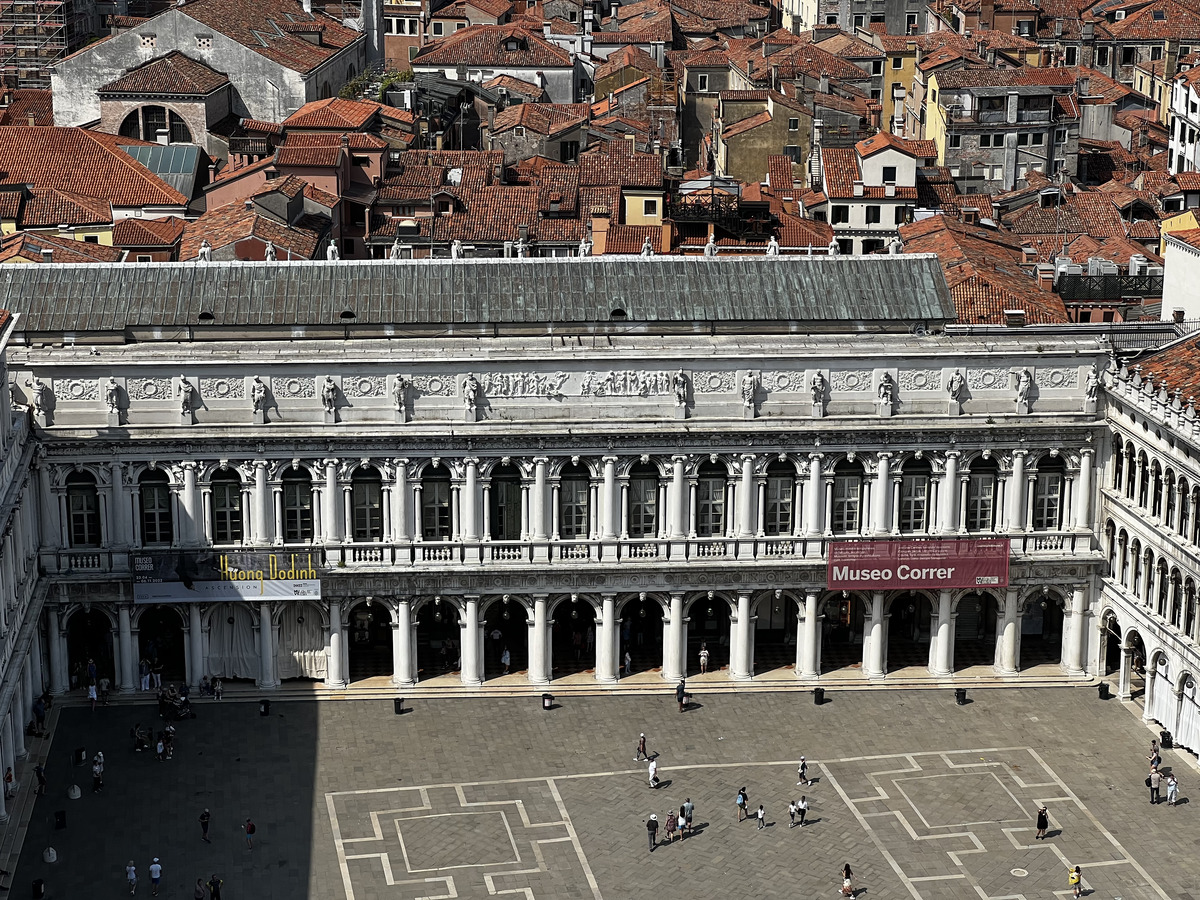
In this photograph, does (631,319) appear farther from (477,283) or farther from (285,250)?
(285,250)

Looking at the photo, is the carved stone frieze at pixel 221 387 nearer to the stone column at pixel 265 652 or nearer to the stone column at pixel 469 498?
the stone column at pixel 265 652

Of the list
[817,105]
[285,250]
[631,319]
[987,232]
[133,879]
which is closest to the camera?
[133,879]

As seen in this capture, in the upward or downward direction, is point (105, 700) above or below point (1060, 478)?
below

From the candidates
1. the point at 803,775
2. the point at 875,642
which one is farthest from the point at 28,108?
the point at 803,775

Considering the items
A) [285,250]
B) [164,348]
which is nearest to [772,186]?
[285,250]

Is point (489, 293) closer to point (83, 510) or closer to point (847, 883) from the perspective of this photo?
point (83, 510)

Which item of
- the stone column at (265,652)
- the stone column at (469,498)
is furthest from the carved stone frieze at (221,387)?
the stone column at (469,498)
